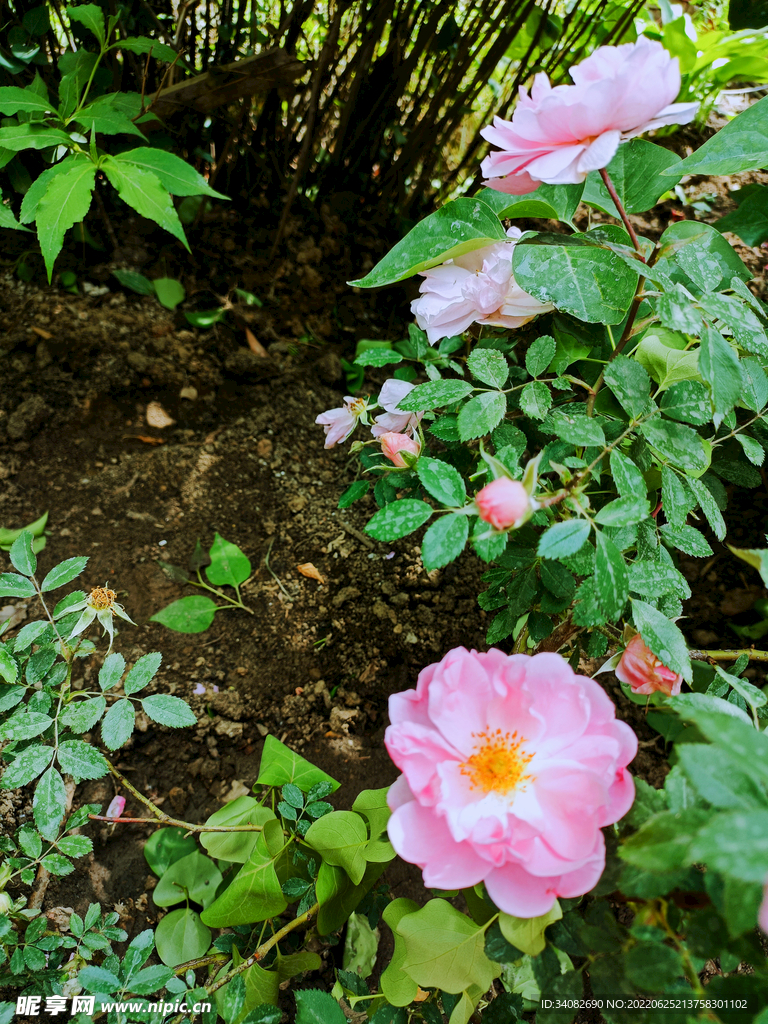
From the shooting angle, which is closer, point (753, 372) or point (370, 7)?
point (753, 372)

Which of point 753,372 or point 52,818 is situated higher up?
point 753,372

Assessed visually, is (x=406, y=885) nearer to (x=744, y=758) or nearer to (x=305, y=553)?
(x=305, y=553)

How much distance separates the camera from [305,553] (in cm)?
132

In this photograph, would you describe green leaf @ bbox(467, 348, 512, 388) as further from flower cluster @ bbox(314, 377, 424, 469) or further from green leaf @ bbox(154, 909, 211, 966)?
green leaf @ bbox(154, 909, 211, 966)

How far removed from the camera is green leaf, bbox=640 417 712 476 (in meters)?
0.55

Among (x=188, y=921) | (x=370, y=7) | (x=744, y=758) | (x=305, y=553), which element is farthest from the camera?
(x=370, y=7)

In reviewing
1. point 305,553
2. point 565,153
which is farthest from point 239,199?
point 565,153

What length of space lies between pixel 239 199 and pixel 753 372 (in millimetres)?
1538

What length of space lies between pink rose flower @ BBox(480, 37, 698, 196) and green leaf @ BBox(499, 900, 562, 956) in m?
0.59

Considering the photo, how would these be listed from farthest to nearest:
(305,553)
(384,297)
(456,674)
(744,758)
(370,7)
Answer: (384,297)
(370,7)
(305,553)
(456,674)
(744,758)

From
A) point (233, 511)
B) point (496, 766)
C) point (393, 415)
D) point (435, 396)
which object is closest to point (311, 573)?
point (233, 511)

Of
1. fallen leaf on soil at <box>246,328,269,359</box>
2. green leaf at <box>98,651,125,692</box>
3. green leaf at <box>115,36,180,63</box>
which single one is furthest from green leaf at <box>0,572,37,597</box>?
fallen leaf on soil at <box>246,328,269,359</box>

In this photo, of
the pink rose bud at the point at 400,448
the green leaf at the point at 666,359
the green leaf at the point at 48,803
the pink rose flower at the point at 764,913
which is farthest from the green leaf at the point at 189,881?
the green leaf at the point at 666,359

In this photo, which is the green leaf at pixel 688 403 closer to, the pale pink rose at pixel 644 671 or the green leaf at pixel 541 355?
the green leaf at pixel 541 355
